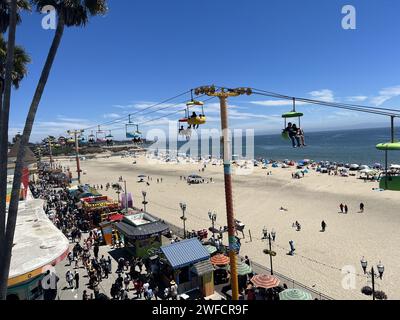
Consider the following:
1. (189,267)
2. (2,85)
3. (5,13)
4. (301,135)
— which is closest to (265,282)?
(189,267)

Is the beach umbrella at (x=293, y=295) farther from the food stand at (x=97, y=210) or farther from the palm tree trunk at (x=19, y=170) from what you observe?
the food stand at (x=97, y=210)

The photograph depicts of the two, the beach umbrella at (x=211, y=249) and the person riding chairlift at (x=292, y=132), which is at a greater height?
the person riding chairlift at (x=292, y=132)

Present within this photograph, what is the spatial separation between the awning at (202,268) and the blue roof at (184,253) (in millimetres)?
219

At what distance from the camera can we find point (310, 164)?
8419cm

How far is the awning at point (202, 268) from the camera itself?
55.5ft

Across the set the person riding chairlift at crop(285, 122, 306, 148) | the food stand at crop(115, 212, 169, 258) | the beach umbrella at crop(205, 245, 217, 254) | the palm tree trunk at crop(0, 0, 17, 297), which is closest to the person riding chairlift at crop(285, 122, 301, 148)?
the person riding chairlift at crop(285, 122, 306, 148)

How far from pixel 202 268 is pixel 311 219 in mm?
19844

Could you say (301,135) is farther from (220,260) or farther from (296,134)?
(220,260)

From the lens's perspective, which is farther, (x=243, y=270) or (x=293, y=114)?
(x=243, y=270)

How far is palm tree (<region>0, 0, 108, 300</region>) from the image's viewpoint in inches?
370

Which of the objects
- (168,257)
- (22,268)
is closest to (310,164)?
Answer: (168,257)

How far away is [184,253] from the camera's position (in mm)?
17516

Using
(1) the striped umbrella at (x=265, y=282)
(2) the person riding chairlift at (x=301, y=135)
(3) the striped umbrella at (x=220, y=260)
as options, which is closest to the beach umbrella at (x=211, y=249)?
(3) the striped umbrella at (x=220, y=260)

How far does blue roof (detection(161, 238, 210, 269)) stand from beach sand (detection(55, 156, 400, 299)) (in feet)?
21.2
